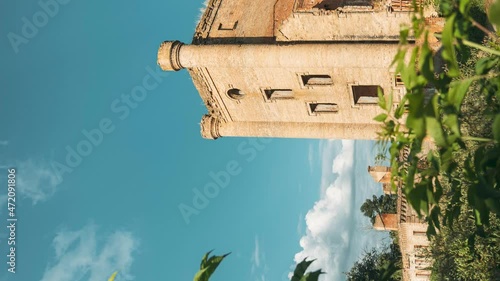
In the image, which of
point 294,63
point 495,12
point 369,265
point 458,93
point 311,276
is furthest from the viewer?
point 369,265

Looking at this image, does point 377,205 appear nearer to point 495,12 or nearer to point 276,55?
point 276,55

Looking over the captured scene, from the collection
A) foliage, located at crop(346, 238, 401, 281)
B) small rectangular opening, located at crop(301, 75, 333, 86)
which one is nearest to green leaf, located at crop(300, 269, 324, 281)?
small rectangular opening, located at crop(301, 75, 333, 86)

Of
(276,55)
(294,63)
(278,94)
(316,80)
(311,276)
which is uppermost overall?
(278,94)

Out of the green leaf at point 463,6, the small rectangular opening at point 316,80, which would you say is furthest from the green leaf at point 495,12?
the small rectangular opening at point 316,80

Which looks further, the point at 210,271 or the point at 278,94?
the point at 278,94

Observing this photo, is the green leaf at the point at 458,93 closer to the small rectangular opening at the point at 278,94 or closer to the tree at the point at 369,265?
the small rectangular opening at the point at 278,94

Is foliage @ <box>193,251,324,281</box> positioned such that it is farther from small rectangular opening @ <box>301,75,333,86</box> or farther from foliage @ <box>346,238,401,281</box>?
foliage @ <box>346,238,401,281</box>

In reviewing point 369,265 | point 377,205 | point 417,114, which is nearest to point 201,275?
point 417,114

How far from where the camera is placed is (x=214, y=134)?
2030 centimetres

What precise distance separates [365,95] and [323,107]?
1.56 metres

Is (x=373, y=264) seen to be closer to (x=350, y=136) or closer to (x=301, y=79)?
(x=350, y=136)

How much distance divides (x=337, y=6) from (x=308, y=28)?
116 centimetres

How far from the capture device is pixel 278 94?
18.2 meters

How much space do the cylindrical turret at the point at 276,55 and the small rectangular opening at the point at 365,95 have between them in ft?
8.45
